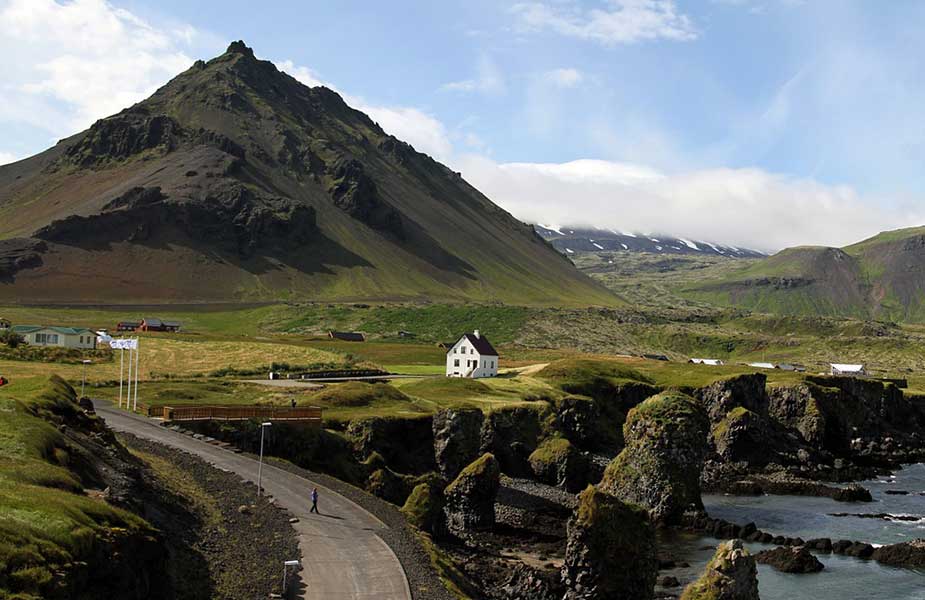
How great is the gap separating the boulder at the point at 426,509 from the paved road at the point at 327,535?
571 cm

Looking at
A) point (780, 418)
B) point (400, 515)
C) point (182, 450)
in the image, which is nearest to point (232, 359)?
point (182, 450)

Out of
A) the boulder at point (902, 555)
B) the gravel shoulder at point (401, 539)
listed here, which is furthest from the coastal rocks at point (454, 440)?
the boulder at point (902, 555)

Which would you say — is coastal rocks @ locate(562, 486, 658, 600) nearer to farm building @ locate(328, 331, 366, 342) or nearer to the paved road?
the paved road

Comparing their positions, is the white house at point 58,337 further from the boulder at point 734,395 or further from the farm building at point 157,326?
the boulder at point 734,395

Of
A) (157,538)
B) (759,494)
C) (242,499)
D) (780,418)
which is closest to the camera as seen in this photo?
(157,538)

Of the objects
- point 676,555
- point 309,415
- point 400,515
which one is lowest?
point 676,555

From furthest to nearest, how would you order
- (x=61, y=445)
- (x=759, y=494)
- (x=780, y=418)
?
(x=780, y=418) → (x=759, y=494) → (x=61, y=445)

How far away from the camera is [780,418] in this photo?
390 ft

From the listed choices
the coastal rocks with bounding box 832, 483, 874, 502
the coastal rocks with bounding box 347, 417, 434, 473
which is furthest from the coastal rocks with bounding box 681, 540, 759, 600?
the coastal rocks with bounding box 832, 483, 874, 502

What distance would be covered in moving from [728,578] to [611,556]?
10.4 meters

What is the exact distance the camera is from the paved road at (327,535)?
3572cm

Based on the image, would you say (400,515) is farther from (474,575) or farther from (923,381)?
(923,381)

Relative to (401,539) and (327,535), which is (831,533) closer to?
(401,539)

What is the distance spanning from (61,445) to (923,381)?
18798 cm
